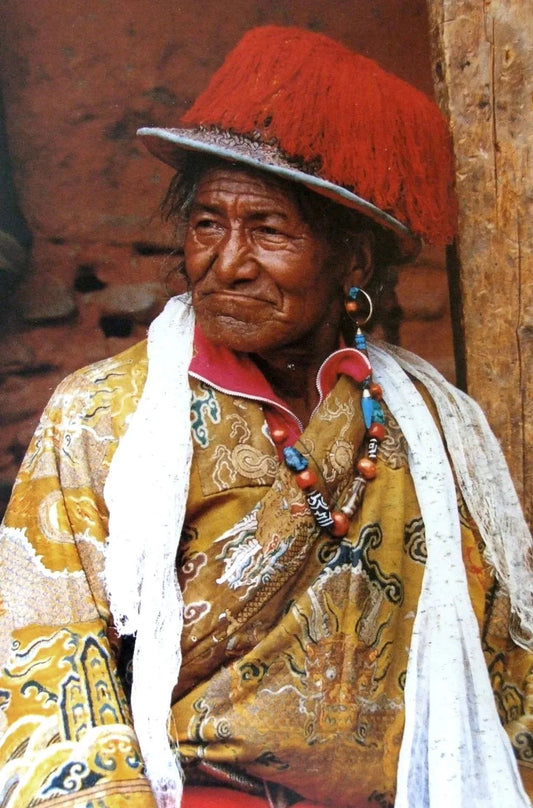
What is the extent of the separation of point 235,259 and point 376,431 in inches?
17.3

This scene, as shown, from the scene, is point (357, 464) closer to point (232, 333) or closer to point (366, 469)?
point (366, 469)

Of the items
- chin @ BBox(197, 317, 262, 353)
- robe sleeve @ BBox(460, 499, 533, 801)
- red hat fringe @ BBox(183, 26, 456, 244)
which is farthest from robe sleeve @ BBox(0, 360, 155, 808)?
robe sleeve @ BBox(460, 499, 533, 801)

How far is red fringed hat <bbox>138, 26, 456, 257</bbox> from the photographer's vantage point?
6.15ft

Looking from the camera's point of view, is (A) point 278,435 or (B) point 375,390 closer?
(A) point 278,435

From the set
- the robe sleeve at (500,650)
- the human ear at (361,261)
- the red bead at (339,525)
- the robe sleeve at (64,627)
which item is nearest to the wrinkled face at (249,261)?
the human ear at (361,261)

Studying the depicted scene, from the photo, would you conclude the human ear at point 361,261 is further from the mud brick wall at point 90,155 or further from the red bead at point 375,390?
the mud brick wall at point 90,155

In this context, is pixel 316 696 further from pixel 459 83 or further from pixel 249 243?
pixel 459 83

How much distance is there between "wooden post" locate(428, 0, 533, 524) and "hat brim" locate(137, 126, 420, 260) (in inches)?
10.9

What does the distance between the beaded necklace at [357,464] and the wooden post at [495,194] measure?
0.27 metres

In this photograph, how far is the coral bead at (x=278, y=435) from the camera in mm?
1955

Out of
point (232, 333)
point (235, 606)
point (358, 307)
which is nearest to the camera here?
point (235, 606)

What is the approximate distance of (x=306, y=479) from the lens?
187 cm

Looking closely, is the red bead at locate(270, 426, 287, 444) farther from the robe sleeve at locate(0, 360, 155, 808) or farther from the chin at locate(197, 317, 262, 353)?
the robe sleeve at locate(0, 360, 155, 808)

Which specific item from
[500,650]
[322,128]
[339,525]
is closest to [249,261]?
[322,128]
